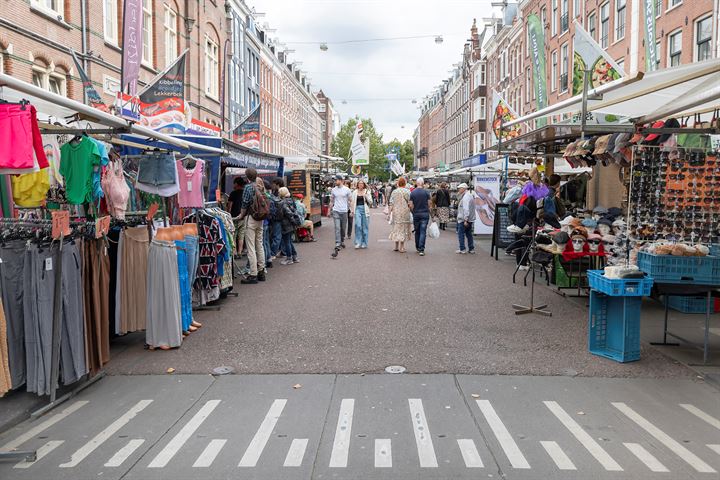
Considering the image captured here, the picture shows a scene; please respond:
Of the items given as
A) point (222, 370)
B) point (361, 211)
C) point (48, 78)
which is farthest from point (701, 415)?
point (48, 78)

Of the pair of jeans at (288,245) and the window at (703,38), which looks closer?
the pair of jeans at (288,245)

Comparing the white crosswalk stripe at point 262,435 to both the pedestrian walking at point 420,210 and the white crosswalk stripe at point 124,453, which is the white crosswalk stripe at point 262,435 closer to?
the white crosswalk stripe at point 124,453

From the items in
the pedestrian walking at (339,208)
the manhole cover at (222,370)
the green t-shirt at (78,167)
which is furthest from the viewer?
the pedestrian walking at (339,208)

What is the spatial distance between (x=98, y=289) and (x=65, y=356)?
26.2 inches

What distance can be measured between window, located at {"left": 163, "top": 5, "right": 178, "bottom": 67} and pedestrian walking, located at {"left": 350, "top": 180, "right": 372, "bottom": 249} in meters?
11.7

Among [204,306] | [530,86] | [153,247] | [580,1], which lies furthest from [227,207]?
[530,86]

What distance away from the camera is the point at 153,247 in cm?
659

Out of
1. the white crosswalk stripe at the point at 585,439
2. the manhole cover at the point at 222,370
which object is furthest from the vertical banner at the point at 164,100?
the white crosswalk stripe at the point at 585,439

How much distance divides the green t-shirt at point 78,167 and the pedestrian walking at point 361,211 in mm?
10658

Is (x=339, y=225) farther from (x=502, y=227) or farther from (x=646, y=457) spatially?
(x=646, y=457)

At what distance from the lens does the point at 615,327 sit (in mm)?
6383

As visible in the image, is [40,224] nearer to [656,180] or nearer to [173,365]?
[173,365]

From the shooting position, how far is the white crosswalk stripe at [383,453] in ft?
12.8

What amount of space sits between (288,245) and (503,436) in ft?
32.5
